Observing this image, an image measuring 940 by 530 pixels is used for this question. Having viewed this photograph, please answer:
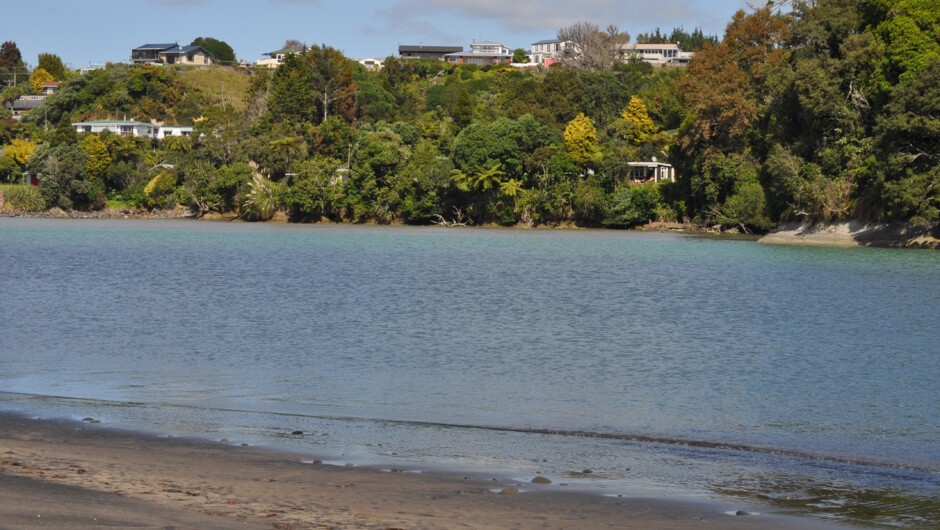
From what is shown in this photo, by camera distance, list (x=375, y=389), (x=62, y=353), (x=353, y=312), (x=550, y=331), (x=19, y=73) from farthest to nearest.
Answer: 1. (x=19, y=73)
2. (x=353, y=312)
3. (x=550, y=331)
4. (x=62, y=353)
5. (x=375, y=389)

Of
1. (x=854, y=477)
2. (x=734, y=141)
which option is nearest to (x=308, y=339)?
(x=854, y=477)

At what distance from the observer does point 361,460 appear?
13000 mm

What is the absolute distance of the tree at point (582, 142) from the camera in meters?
88.0

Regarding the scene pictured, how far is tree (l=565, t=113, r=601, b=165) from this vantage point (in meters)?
88.0

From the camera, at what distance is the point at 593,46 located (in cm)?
12125

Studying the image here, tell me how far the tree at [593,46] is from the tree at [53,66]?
81.3 m

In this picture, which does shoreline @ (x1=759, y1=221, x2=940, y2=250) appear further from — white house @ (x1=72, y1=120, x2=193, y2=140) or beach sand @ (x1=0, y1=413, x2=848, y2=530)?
white house @ (x1=72, y1=120, x2=193, y2=140)

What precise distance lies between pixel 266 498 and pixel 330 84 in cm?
10661

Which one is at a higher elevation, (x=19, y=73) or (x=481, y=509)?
(x=19, y=73)

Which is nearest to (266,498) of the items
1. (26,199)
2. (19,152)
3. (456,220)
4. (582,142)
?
(582,142)

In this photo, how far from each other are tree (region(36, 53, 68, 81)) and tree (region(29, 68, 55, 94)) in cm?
166

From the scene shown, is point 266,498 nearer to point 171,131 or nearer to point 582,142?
point 582,142

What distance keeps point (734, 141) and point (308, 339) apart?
60951 mm

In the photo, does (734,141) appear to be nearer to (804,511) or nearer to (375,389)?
(375,389)
